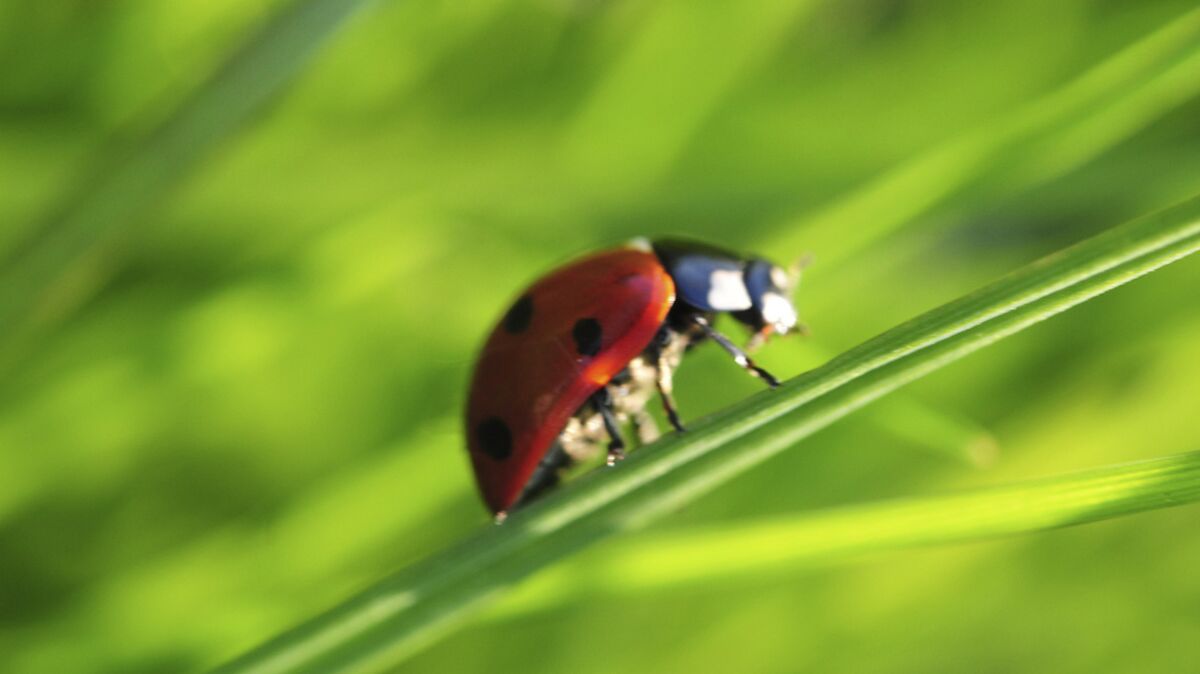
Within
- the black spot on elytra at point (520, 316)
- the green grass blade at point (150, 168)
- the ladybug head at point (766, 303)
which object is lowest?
the ladybug head at point (766, 303)

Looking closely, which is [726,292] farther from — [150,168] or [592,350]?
[150,168]

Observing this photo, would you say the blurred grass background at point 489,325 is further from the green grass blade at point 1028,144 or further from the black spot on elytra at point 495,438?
the black spot on elytra at point 495,438

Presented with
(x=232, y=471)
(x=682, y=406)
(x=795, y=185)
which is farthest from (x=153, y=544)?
(x=795, y=185)

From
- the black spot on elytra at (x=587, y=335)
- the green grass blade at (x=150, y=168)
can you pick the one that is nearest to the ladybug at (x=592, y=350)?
the black spot on elytra at (x=587, y=335)

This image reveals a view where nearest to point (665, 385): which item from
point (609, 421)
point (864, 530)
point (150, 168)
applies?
point (609, 421)

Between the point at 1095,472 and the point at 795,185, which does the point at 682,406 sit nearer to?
the point at 795,185

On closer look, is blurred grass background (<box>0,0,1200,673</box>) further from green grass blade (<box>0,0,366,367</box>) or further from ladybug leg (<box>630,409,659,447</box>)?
green grass blade (<box>0,0,366,367</box>)

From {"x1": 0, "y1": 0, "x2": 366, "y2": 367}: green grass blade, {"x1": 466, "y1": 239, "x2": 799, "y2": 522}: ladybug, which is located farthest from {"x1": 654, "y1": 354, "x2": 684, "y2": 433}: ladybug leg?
{"x1": 0, "y1": 0, "x2": 366, "y2": 367}: green grass blade

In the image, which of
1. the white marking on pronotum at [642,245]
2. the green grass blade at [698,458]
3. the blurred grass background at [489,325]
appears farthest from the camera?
the blurred grass background at [489,325]
